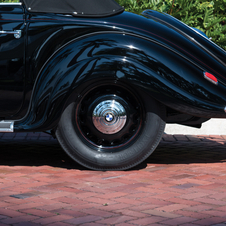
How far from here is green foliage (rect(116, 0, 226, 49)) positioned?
738 centimetres

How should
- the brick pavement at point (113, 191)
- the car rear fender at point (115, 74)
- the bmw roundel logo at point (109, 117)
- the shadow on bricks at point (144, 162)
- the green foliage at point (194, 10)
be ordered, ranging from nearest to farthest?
the brick pavement at point (113, 191) < the car rear fender at point (115, 74) < the bmw roundel logo at point (109, 117) < the shadow on bricks at point (144, 162) < the green foliage at point (194, 10)

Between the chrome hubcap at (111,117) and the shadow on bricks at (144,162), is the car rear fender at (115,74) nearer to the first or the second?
the chrome hubcap at (111,117)

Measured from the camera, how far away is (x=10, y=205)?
9.59ft

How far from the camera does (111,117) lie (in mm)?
3941

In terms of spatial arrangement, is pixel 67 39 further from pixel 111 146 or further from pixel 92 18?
pixel 111 146

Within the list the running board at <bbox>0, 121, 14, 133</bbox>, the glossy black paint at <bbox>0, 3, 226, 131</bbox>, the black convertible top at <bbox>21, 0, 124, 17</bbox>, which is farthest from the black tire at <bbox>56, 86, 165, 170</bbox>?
the black convertible top at <bbox>21, 0, 124, 17</bbox>

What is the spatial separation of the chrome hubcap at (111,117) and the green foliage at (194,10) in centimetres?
379

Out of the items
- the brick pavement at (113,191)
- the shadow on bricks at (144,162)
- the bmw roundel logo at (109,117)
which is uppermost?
the bmw roundel logo at (109,117)

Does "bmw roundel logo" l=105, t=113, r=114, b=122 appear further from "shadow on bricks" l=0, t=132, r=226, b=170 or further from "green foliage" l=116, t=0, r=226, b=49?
"green foliage" l=116, t=0, r=226, b=49

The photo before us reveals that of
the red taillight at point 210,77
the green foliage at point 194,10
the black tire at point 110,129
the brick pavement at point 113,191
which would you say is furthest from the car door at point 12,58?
the green foliage at point 194,10

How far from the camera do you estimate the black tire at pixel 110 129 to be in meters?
3.95

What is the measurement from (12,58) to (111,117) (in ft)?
3.48

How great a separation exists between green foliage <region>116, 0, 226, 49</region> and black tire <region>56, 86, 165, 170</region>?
3740 millimetres

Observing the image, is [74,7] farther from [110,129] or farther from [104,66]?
[110,129]
